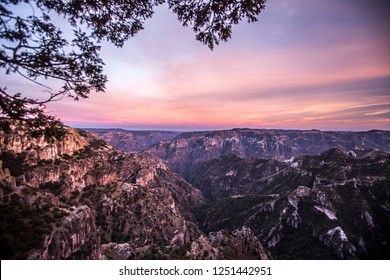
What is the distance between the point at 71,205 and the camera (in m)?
78.4

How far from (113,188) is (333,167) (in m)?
126

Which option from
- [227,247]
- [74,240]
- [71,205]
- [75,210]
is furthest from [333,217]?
[71,205]

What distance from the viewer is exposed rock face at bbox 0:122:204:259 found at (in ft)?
123

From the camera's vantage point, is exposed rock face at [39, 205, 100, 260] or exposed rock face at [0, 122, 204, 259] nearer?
exposed rock face at [39, 205, 100, 260]

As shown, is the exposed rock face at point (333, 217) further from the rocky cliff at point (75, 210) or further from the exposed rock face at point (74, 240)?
the exposed rock face at point (74, 240)

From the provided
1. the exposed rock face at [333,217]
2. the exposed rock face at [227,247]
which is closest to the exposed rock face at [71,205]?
the exposed rock face at [227,247]

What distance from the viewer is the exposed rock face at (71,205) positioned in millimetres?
37403

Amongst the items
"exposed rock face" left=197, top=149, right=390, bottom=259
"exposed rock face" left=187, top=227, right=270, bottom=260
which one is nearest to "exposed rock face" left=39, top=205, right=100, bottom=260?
"exposed rock face" left=187, top=227, right=270, bottom=260

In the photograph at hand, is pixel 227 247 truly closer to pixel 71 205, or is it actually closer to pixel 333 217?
pixel 71 205

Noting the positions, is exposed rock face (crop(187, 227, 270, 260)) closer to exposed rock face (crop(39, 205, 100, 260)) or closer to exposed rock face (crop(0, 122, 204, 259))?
exposed rock face (crop(0, 122, 204, 259))

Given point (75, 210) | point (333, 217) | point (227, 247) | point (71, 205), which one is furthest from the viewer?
point (333, 217)
